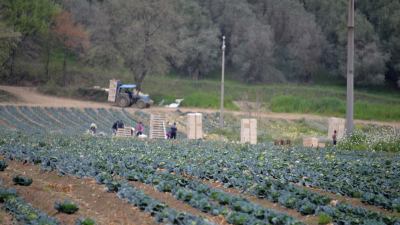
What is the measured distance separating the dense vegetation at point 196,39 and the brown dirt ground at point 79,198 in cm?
4011

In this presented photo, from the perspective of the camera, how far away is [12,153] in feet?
60.3

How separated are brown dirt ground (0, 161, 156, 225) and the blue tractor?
39.6 m

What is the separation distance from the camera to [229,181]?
14.7m

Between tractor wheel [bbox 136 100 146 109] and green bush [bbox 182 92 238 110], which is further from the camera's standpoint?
green bush [bbox 182 92 238 110]

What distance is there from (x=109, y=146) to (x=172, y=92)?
146 ft

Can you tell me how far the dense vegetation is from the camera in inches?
2415

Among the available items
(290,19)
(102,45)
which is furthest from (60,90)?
(290,19)

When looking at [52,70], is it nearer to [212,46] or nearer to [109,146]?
[212,46]

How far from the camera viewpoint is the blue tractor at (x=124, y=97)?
5519cm

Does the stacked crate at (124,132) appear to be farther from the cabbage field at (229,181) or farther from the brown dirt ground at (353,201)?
the brown dirt ground at (353,201)

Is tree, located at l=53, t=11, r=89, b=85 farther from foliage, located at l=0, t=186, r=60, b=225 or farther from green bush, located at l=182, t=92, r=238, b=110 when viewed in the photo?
foliage, located at l=0, t=186, r=60, b=225

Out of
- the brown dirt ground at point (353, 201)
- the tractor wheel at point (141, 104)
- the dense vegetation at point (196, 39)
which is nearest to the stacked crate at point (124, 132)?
the tractor wheel at point (141, 104)

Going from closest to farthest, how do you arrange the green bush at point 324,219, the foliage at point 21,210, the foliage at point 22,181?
the foliage at point 21,210, the green bush at point 324,219, the foliage at point 22,181

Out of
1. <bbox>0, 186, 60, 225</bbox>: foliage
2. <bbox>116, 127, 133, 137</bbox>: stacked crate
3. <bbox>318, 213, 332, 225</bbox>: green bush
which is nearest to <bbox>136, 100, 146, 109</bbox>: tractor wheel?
<bbox>116, 127, 133, 137</bbox>: stacked crate
